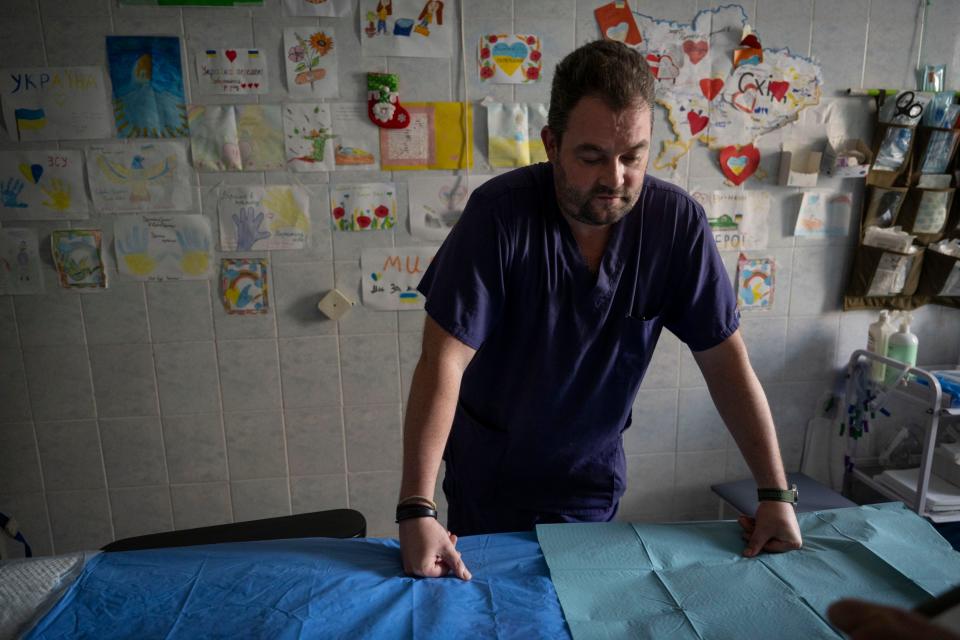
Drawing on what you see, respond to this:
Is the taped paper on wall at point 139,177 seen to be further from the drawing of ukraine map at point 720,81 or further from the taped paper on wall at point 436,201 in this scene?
the drawing of ukraine map at point 720,81

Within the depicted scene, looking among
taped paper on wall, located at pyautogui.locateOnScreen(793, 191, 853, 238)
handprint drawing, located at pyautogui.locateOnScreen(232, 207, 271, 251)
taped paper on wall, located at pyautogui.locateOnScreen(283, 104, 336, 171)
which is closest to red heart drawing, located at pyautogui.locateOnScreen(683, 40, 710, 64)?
taped paper on wall, located at pyautogui.locateOnScreen(793, 191, 853, 238)

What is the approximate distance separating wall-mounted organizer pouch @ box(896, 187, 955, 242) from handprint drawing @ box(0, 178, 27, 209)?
2.86m

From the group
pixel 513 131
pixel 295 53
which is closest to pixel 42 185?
pixel 295 53

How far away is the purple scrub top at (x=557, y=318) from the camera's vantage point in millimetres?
1120

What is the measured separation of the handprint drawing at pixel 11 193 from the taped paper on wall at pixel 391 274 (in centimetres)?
103

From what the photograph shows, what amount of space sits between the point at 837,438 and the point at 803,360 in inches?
13.2

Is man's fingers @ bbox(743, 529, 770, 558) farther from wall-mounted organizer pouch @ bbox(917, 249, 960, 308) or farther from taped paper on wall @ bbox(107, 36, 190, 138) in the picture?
taped paper on wall @ bbox(107, 36, 190, 138)

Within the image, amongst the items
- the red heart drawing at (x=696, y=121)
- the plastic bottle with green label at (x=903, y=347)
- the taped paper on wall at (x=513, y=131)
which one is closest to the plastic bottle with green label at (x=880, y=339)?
the plastic bottle with green label at (x=903, y=347)

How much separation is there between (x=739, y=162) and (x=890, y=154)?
0.52 metres

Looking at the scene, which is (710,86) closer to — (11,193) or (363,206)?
(363,206)

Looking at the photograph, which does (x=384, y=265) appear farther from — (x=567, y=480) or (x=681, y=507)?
(x=681, y=507)

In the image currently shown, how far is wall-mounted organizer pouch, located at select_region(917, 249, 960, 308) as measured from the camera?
2191 millimetres

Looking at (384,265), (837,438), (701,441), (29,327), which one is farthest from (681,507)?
(29,327)

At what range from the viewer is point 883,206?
217 centimetres
